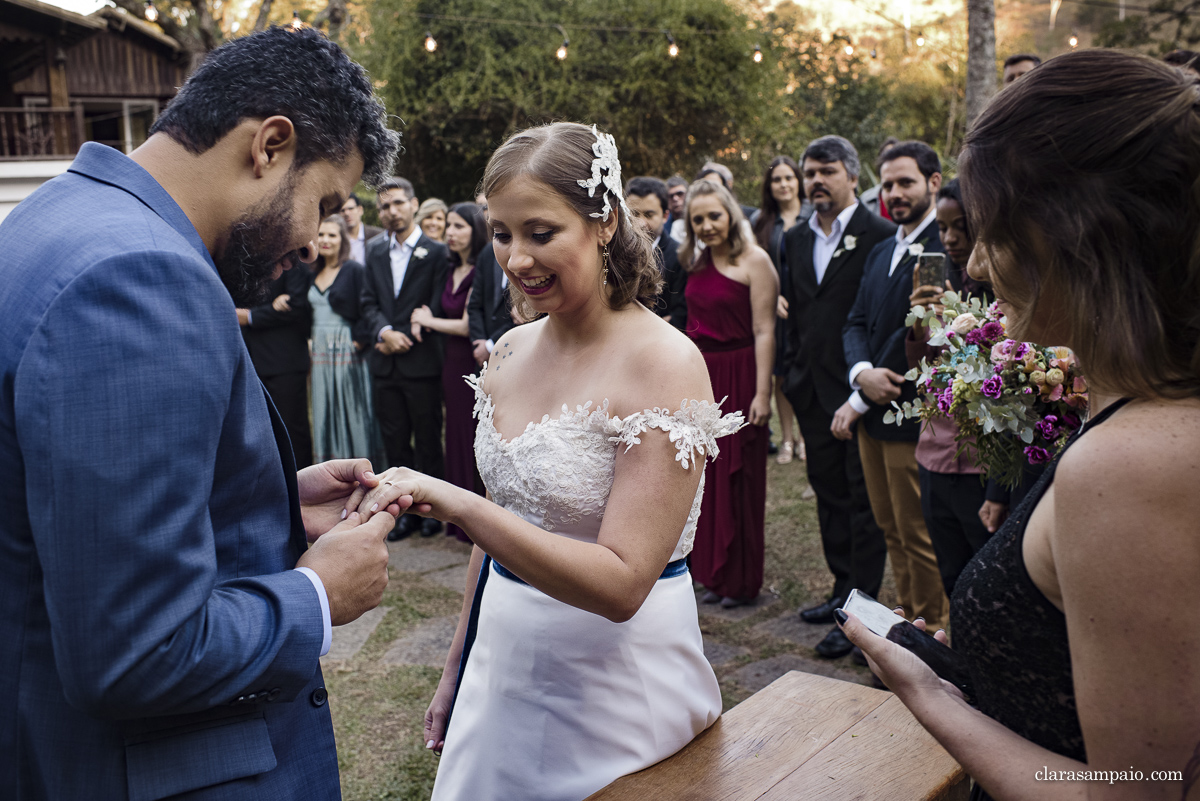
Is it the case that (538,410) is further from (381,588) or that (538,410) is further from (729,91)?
(729,91)

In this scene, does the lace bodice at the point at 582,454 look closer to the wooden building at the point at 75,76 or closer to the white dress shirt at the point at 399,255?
the white dress shirt at the point at 399,255

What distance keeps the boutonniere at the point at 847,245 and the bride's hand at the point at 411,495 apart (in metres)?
3.73

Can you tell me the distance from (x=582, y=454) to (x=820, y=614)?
11.0 ft

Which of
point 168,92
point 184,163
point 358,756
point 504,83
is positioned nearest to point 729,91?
point 504,83

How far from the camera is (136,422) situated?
1150mm

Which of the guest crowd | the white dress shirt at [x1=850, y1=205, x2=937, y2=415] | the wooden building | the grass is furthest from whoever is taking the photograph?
the wooden building

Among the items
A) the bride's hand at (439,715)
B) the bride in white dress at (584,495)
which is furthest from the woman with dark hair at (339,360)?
the bride in white dress at (584,495)

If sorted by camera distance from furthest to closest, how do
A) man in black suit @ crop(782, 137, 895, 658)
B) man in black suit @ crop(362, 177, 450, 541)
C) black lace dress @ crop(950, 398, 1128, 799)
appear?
man in black suit @ crop(362, 177, 450, 541) → man in black suit @ crop(782, 137, 895, 658) → black lace dress @ crop(950, 398, 1128, 799)

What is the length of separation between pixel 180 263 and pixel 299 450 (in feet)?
22.3

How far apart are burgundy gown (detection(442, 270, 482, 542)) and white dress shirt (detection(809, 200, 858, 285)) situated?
2.70 metres

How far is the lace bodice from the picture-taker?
6.75ft

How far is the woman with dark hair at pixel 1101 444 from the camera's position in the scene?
1115 mm

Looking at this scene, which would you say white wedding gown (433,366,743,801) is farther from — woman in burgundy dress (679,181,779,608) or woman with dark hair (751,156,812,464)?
woman with dark hair (751,156,812,464)

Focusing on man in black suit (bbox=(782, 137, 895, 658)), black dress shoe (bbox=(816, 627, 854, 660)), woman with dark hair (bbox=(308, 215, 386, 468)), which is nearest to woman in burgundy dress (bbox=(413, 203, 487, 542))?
woman with dark hair (bbox=(308, 215, 386, 468))
